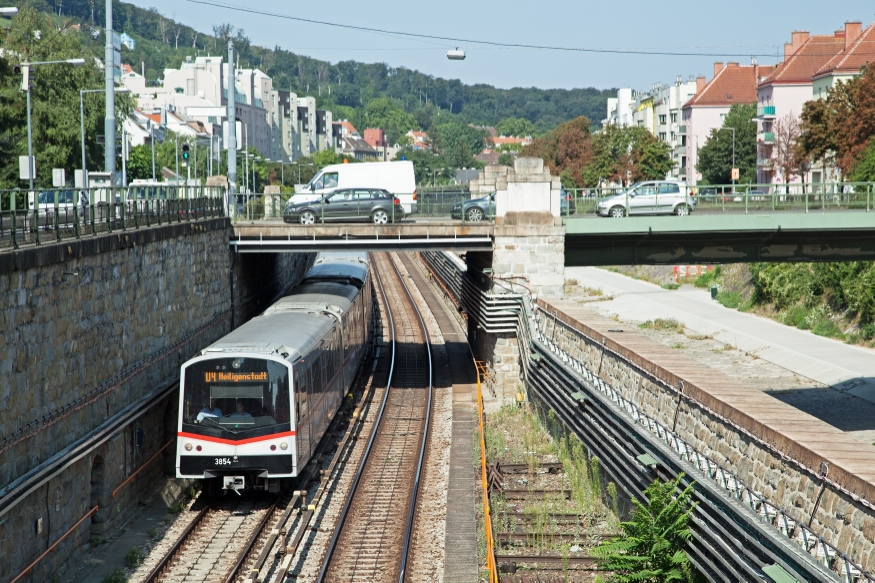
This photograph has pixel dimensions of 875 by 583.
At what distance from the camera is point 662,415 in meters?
14.0

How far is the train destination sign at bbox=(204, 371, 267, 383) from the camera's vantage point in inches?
650

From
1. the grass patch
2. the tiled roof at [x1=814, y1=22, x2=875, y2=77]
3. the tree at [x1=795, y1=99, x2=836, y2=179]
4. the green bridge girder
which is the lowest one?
the grass patch

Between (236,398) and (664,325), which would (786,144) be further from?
(236,398)

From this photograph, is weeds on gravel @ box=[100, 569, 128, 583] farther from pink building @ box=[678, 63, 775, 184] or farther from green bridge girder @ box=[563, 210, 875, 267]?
pink building @ box=[678, 63, 775, 184]

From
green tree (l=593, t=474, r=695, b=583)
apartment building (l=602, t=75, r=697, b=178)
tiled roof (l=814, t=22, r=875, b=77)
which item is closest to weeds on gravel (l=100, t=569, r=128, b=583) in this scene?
green tree (l=593, t=474, r=695, b=583)

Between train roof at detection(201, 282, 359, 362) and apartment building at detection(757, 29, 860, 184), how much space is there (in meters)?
59.7

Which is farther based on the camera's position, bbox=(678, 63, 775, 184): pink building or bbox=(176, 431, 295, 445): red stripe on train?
bbox=(678, 63, 775, 184): pink building

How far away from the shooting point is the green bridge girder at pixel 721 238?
26.2m

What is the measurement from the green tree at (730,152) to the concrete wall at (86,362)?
68.9 m

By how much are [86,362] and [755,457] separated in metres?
10.8

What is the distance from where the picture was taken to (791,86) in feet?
259

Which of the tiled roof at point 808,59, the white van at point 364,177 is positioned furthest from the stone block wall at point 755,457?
the tiled roof at point 808,59

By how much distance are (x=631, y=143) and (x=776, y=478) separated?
78769 mm

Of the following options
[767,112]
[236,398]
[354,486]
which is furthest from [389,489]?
[767,112]
